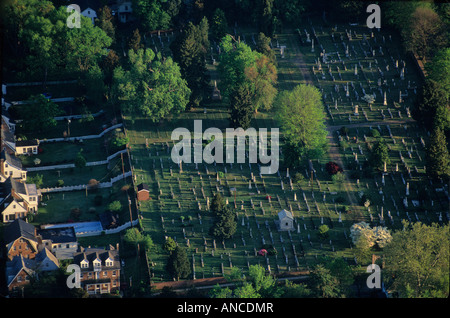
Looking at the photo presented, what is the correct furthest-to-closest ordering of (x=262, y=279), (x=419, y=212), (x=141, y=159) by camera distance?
(x=141, y=159)
(x=419, y=212)
(x=262, y=279)

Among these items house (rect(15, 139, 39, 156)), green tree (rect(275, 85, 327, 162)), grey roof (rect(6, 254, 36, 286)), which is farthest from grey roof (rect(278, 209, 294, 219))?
house (rect(15, 139, 39, 156))

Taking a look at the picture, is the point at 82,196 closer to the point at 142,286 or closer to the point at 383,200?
the point at 142,286

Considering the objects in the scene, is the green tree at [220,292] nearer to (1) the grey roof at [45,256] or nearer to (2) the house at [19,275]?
(1) the grey roof at [45,256]

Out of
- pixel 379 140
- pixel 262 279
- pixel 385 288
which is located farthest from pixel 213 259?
pixel 379 140

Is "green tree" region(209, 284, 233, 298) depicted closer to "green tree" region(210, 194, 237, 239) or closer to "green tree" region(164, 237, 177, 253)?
"green tree" region(164, 237, 177, 253)

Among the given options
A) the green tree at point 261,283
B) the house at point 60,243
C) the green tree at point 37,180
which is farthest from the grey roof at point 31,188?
the green tree at point 261,283
